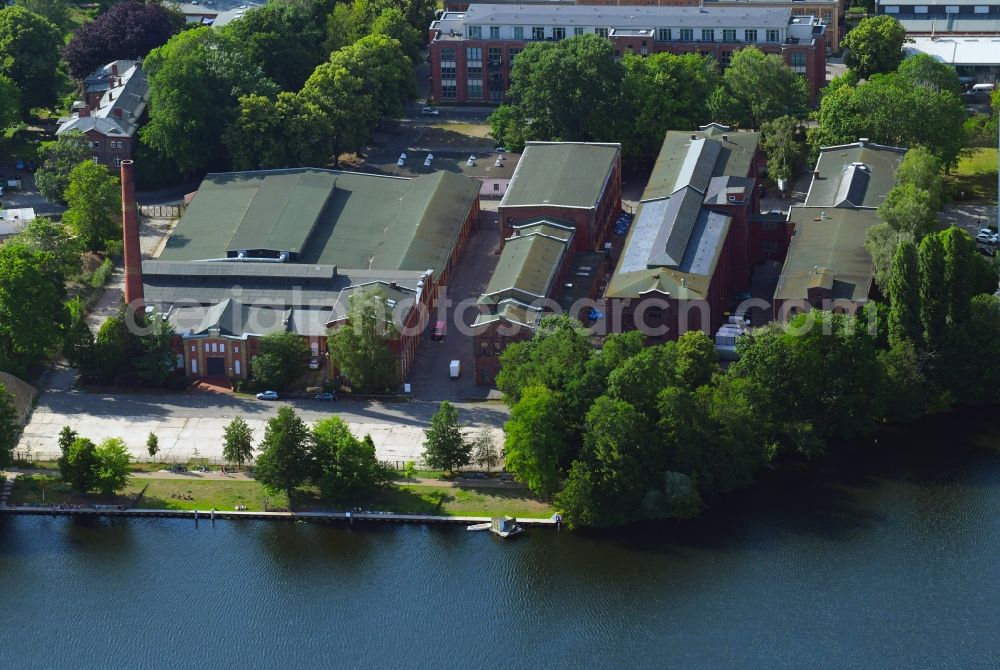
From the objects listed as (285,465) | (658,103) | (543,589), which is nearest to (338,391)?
(285,465)

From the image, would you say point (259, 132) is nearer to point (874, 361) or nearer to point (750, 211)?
point (750, 211)

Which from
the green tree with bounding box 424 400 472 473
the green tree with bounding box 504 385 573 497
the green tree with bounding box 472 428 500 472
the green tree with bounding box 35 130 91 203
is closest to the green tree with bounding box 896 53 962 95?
the green tree with bounding box 472 428 500 472

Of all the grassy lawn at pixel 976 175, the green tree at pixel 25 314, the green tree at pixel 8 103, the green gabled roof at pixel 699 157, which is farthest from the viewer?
the green tree at pixel 8 103

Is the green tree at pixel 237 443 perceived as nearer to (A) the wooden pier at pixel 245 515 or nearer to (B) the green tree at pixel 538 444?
(A) the wooden pier at pixel 245 515

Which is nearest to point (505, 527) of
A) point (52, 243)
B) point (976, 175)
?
point (52, 243)

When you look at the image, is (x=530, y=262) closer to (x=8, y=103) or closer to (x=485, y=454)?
(x=485, y=454)

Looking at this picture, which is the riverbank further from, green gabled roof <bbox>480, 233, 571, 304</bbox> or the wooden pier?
green gabled roof <bbox>480, 233, 571, 304</bbox>

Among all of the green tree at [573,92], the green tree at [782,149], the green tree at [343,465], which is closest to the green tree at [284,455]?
the green tree at [343,465]
